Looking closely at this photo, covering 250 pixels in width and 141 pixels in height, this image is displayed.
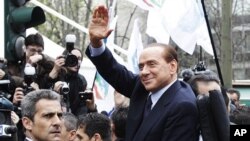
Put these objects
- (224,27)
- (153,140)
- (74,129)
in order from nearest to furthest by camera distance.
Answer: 1. (153,140)
2. (74,129)
3. (224,27)

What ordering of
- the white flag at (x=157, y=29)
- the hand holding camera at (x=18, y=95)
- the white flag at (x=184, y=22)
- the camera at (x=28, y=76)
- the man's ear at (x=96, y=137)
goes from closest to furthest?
the man's ear at (x=96, y=137) < the hand holding camera at (x=18, y=95) < the camera at (x=28, y=76) < the white flag at (x=184, y=22) < the white flag at (x=157, y=29)

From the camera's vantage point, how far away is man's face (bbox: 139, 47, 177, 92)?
5.52 metres

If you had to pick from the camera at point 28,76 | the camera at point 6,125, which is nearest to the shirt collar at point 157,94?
the camera at point 6,125

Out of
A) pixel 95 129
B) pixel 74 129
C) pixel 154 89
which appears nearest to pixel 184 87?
pixel 154 89

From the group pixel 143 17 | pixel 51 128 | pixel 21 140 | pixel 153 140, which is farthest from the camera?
pixel 143 17

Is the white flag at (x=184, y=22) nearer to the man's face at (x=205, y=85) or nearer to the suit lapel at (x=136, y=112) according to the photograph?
the man's face at (x=205, y=85)

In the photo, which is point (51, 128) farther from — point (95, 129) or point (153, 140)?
point (153, 140)

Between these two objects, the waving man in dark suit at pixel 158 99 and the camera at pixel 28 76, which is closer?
the waving man in dark suit at pixel 158 99

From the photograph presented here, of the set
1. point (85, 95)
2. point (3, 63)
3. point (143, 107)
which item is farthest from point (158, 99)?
point (3, 63)

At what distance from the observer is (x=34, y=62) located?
843 cm

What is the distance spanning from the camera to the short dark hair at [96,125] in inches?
265

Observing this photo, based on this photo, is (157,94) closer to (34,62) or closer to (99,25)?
(99,25)

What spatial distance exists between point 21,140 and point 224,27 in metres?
9.89

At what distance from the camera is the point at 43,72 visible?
28.1 feet
